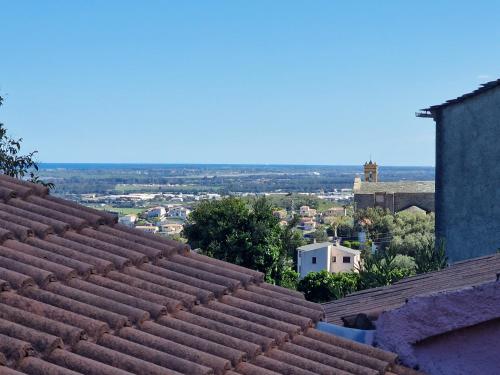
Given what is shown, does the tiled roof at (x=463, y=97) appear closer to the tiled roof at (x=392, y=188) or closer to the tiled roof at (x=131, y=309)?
the tiled roof at (x=131, y=309)

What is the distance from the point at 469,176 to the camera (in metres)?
16.9

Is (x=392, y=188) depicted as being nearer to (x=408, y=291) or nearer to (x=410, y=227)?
(x=410, y=227)

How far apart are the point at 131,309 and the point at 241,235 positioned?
83.1 ft

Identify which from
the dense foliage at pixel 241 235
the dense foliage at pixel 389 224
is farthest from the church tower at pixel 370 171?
the dense foliage at pixel 241 235

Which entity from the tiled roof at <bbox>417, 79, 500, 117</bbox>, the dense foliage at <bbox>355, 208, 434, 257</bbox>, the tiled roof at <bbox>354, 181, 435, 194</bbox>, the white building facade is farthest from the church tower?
the tiled roof at <bbox>417, 79, 500, 117</bbox>

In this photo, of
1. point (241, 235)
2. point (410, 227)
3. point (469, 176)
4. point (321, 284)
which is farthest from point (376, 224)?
point (469, 176)

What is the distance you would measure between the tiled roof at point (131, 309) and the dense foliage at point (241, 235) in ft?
76.4

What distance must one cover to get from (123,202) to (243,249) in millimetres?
117147

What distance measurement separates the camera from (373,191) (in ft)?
240

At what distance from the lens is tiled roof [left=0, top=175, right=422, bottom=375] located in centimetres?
284

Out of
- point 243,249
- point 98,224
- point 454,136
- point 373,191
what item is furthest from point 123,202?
point 98,224

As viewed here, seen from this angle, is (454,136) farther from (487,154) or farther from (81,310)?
(81,310)

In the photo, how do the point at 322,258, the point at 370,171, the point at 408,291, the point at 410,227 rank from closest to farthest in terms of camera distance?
the point at 408,291 → the point at 322,258 → the point at 410,227 → the point at 370,171

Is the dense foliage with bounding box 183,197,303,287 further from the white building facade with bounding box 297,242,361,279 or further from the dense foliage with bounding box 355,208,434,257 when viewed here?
the dense foliage with bounding box 355,208,434,257
